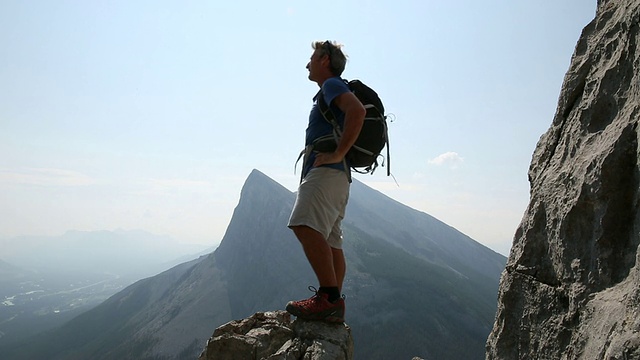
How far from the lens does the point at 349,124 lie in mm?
6777

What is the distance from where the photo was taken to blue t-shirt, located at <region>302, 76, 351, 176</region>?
23.5 feet

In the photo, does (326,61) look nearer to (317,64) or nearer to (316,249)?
(317,64)


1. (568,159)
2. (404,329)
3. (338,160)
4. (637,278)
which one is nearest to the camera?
(637,278)

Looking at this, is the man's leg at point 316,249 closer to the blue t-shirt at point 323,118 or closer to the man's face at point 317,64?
the blue t-shirt at point 323,118

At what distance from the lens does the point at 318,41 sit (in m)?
7.88

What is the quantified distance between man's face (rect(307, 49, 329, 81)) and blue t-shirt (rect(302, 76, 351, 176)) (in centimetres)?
39

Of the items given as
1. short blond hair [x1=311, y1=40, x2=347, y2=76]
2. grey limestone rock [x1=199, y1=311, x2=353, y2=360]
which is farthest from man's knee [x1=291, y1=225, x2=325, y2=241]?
short blond hair [x1=311, y1=40, x2=347, y2=76]

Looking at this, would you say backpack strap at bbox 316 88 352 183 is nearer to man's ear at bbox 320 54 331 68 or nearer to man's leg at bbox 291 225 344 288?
man's ear at bbox 320 54 331 68

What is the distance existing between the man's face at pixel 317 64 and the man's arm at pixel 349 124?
3.66 ft

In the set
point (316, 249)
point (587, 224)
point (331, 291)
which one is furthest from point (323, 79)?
point (587, 224)

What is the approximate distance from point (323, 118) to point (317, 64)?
45.2 inches

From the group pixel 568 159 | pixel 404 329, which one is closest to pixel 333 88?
pixel 568 159

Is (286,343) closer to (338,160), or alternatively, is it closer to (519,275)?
(338,160)

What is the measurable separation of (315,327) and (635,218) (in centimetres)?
532
